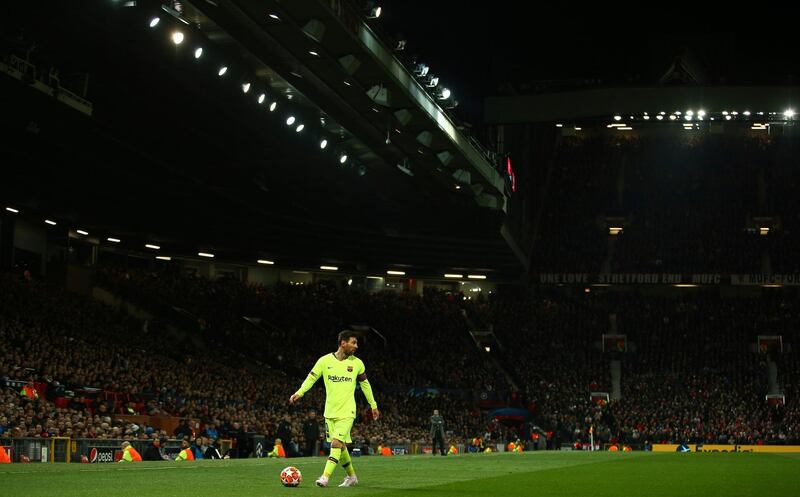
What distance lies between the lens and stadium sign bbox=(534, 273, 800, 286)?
220 feet

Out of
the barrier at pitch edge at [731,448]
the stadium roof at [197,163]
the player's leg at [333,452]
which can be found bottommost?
the barrier at pitch edge at [731,448]

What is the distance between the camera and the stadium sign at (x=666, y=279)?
67062mm

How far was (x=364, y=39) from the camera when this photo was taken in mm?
29359

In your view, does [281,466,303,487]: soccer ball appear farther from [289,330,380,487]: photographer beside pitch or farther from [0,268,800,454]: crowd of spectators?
[0,268,800,454]: crowd of spectators

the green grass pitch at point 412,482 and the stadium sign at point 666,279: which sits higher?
the stadium sign at point 666,279

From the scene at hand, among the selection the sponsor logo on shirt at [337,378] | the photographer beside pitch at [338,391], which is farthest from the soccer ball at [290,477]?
the sponsor logo on shirt at [337,378]

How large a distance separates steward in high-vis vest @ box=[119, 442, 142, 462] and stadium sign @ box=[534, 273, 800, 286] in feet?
156

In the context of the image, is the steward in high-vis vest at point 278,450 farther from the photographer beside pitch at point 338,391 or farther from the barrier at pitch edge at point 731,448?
the barrier at pitch edge at point 731,448

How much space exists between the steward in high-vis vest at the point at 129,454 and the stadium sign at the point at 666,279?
4753 cm

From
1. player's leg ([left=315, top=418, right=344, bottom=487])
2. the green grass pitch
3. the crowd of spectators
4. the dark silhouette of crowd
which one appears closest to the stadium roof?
the crowd of spectators

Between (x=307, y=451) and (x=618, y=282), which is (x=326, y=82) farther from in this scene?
(x=618, y=282)

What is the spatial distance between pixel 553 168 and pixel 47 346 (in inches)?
1965

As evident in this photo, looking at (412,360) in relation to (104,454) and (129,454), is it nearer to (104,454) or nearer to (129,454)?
(104,454)

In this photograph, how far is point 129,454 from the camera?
26188 mm
